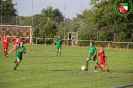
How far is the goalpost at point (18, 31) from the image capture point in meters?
64.6

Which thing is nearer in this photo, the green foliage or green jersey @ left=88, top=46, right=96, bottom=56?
green jersey @ left=88, top=46, right=96, bottom=56

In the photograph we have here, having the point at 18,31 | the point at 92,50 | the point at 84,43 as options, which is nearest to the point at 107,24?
the point at 84,43

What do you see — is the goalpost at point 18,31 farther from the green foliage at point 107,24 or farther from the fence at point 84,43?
the green foliage at point 107,24

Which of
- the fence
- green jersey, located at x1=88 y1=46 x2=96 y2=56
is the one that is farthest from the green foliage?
green jersey, located at x1=88 y1=46 x2=96 y2=56

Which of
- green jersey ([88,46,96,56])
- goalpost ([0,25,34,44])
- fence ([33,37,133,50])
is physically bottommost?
fence ([33,37,133,50])

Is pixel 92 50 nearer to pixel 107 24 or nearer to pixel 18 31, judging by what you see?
pixel 107 24

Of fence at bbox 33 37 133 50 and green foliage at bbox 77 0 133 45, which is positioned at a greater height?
green foliage at bbox 77 0 133 45

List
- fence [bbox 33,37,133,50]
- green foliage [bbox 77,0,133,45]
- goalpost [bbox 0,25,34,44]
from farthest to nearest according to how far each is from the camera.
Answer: goalpost [bbox 0,25,34,44] → green foliage [bbox 77,0,133,45] → fence [bbox 33,37,133,50]

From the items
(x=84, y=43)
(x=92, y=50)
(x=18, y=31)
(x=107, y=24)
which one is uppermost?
(x=107, y=24)

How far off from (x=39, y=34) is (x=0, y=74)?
44.8 meters

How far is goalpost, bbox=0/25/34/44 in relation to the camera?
212 feet

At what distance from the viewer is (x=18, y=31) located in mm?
66188

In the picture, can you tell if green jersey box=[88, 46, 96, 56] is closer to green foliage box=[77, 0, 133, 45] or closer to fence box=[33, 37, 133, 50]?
fence box=[33, 37, 133, 50]

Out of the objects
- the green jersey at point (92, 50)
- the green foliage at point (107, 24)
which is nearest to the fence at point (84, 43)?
the green foliage at point (107, 24)
